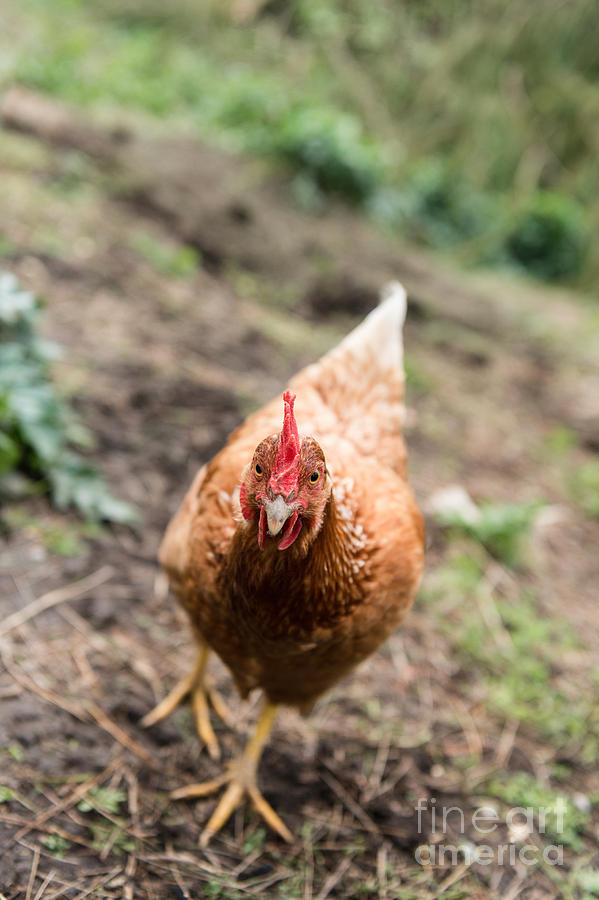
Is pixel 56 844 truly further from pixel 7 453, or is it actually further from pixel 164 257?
pixel 164 257

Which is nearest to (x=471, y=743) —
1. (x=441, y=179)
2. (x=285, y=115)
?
(x=285, y=115)

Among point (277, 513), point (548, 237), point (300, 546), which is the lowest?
point (548, 237)

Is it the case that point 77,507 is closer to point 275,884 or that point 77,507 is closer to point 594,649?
point 275,884

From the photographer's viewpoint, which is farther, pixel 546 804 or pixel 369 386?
pixel 369 386

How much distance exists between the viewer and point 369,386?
8.44ft

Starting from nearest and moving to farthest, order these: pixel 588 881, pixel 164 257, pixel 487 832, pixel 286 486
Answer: pixel 286 486 < pixel 588 881 < pixel 487 832 < pixel 164 257

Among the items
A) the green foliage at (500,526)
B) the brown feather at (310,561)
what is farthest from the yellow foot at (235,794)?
the green foliage at (500,526)

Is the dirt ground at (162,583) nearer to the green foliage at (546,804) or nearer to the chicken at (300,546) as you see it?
the green foliage at (546,804)

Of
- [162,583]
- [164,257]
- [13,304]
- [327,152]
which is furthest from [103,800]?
[327,152]

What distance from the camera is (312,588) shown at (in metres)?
1.78

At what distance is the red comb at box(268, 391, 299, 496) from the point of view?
1550 mm

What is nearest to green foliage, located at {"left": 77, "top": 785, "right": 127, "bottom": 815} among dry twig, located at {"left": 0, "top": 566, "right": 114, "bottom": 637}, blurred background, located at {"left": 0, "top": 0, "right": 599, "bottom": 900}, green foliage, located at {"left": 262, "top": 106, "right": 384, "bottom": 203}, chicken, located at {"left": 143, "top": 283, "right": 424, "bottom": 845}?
blurred background, located at {"left": 0, "top": 0, "right": 599, "bottom": 900}

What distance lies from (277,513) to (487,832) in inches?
59.1

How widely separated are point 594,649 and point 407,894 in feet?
5.29
